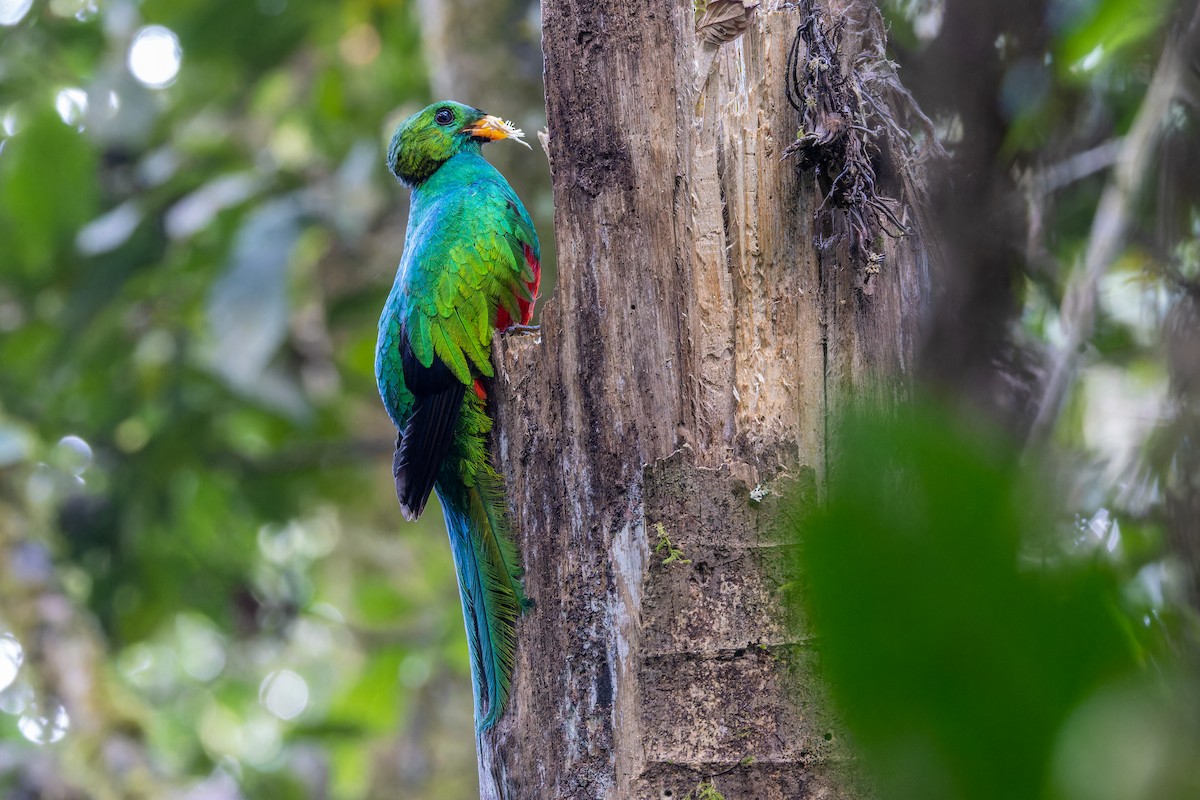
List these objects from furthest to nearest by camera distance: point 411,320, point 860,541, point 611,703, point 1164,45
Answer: point 411,320
point 1164,45
point 611,703
point 860,541

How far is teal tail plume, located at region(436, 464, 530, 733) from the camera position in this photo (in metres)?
2.26

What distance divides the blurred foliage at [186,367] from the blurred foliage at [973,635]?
13.9 ft

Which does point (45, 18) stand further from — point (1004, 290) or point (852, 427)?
point (852, 427)

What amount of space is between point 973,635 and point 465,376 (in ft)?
6.84

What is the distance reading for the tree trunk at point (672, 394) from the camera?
75.8 inches

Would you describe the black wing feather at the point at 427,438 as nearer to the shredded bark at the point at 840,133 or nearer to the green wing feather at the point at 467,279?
the green wing feather at the point at 467,279

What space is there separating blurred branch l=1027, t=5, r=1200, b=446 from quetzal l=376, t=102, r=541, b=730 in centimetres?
107

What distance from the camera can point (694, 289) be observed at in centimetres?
216

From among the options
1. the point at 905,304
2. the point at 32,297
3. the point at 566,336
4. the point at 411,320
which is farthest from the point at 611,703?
the point at 32,297

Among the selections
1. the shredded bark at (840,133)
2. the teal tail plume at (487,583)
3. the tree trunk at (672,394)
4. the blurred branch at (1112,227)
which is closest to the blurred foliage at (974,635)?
the tree trunk at (672,394)

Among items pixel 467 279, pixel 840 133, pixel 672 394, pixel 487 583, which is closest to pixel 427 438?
pixel 487 583

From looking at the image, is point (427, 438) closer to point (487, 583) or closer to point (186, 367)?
point (487, 583)

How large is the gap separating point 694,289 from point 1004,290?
921 millimetres

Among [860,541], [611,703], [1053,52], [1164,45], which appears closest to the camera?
[860,541]
